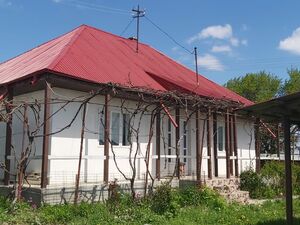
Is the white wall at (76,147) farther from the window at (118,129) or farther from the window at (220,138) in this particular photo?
the window at (220,138)

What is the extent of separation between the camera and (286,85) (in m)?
47.7

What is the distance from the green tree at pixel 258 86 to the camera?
157ft

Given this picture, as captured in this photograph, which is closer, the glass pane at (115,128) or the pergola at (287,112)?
the pergola at (287,112)

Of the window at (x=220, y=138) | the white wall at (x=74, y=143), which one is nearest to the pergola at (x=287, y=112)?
the white wall at (x=74, y=143)

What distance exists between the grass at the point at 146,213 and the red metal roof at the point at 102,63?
3537 mm

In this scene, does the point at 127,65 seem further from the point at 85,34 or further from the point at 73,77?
the point at 73,77

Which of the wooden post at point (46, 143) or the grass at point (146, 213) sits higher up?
the wooden post at point (46, 143)

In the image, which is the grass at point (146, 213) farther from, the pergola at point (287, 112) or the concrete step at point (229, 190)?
the concrete step at point (229, 190)

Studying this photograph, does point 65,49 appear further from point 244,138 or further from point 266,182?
point 244,138

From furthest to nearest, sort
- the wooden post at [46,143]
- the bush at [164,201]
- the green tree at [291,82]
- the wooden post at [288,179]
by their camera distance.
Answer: the green tree at [291,82] < the wooden post at [46,143] < the bush at [164,201] < the wooden post at [288,179]

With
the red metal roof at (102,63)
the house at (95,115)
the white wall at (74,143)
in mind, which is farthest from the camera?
the white wall at (74,143)

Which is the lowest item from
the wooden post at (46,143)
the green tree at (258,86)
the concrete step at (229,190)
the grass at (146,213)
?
the grass at (146,213)

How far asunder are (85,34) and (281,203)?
9.39 m

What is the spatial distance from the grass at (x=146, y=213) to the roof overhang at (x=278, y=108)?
2426mm
